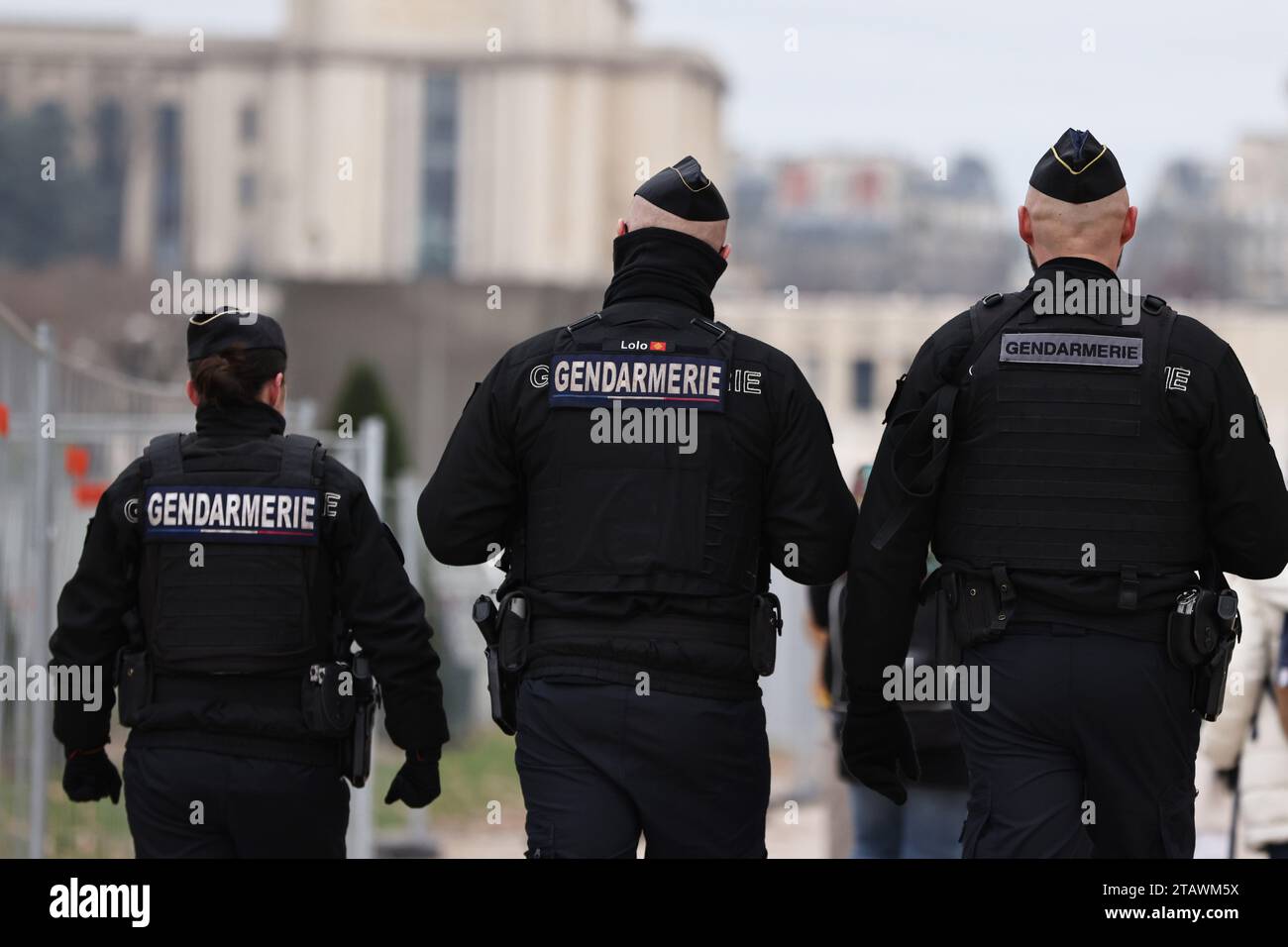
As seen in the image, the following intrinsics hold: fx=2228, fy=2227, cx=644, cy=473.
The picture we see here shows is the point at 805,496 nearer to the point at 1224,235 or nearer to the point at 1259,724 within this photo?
the point at 1259,724

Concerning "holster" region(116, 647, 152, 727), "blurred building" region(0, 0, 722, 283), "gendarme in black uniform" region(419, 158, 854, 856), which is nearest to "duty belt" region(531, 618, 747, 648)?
"gendarme in black uniform" region(419, 158, 854, 856)

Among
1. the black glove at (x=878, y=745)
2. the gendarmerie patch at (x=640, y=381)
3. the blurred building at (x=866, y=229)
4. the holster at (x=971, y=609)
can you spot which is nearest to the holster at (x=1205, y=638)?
the holster at (x=971, y=609)

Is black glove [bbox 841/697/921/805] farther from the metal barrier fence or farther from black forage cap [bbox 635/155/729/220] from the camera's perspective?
the metal barrier fence

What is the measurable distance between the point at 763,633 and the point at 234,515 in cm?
125

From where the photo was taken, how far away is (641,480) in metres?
4.72

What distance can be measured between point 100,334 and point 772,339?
30388mm

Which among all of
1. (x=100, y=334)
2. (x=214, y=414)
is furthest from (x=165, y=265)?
(x=214, y=414)

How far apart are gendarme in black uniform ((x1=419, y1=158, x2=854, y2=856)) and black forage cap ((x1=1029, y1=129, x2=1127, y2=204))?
0.68 meters

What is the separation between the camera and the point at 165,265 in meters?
101

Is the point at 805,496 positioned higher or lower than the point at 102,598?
higher

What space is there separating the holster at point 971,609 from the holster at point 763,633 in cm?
35

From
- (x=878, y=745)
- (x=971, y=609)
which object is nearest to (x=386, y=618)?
(x=878, y=745)

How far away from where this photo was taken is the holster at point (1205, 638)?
4523 millimetres
